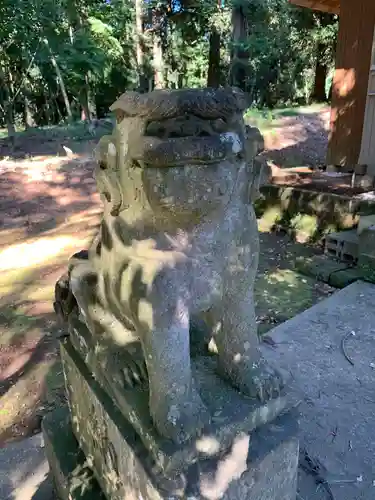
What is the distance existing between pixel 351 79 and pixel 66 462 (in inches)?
270

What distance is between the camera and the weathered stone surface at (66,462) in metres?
1.68

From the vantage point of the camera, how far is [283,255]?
5051mm

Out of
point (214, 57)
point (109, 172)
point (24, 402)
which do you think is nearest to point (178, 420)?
point (109, 172)

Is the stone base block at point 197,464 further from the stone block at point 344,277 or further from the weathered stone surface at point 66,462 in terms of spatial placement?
the stone block at point 344,277

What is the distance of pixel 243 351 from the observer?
1392 mm

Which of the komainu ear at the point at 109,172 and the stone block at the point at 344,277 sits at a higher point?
the komainu ear at the point at 109,172

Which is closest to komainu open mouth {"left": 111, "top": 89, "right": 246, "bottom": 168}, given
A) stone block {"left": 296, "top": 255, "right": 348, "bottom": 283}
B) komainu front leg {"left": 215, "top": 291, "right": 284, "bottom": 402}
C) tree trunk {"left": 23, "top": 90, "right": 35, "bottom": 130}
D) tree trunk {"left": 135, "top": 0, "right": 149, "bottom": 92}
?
komainu front leg {"left": 215, "top": 291, "right": 284, "bottom": 402}

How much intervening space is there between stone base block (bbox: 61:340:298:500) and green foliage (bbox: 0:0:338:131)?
34.5 feet

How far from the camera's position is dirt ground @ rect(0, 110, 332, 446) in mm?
3047

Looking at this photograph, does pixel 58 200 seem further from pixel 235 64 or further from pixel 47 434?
pixel 235 64

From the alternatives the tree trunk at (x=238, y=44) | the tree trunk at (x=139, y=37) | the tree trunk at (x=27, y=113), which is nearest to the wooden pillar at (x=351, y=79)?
the tree trunk at (x=238, y=44)

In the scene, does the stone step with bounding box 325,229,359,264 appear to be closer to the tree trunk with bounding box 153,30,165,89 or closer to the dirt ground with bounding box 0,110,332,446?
the dirt ground with bounding box 0,110,332,446

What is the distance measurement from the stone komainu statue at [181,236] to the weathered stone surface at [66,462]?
26.8 inches

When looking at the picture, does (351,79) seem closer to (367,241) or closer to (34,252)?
(367,241)
